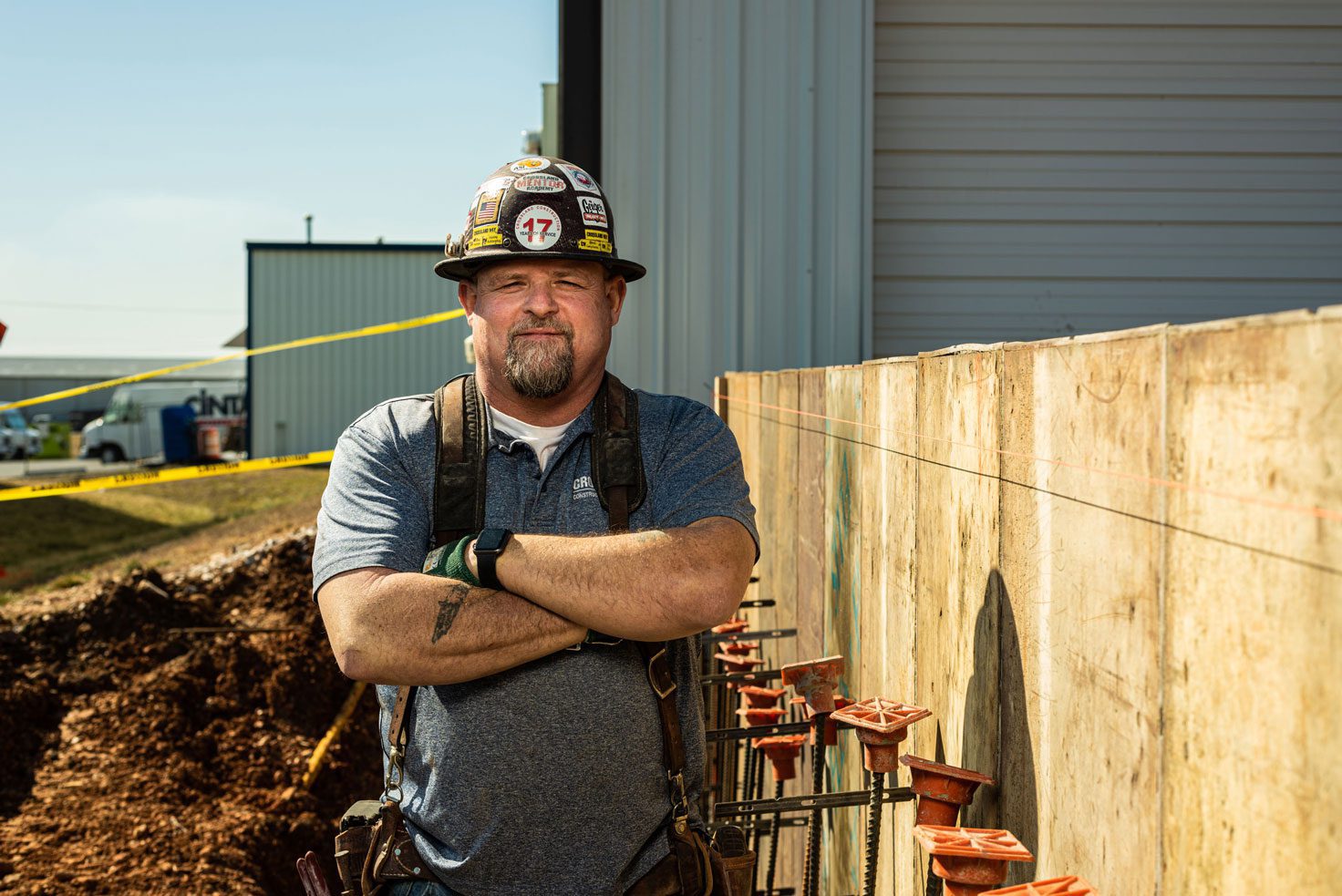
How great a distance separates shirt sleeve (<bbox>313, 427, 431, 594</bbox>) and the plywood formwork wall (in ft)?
3.68

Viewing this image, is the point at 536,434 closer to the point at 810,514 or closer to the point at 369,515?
the point at 369,515

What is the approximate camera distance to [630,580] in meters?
2.56

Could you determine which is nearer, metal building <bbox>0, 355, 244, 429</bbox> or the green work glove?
the green work glove

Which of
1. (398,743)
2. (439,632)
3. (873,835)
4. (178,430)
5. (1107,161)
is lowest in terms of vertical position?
(873,835)

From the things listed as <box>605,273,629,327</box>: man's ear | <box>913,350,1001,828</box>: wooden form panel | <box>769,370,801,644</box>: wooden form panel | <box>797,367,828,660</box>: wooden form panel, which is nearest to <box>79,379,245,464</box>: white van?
<box>769,370,801,644</box>: wooden form panel

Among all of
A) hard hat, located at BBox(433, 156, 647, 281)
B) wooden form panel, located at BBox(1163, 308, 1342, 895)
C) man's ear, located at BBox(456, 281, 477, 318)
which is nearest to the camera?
wooden form panel, located at BBox(1163, 308, 1342, 895)

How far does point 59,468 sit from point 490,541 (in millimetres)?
38973

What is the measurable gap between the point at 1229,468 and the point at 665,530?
4.71ft

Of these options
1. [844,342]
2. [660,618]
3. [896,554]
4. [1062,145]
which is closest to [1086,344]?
[660,618]

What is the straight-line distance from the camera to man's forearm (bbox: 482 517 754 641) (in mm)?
2531

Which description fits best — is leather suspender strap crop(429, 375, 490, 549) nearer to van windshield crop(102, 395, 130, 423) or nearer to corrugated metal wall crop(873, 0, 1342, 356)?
corrugated metal wall crop(873, 0, 1342, 356)

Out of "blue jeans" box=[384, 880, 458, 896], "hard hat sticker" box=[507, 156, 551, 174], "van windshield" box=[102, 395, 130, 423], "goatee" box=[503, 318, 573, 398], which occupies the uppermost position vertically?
"van windshield" box=[102, 395, 130, 423]

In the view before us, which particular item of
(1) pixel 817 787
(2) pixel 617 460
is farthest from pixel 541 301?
(1) pixel 817 787

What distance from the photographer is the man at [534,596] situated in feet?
8.36
